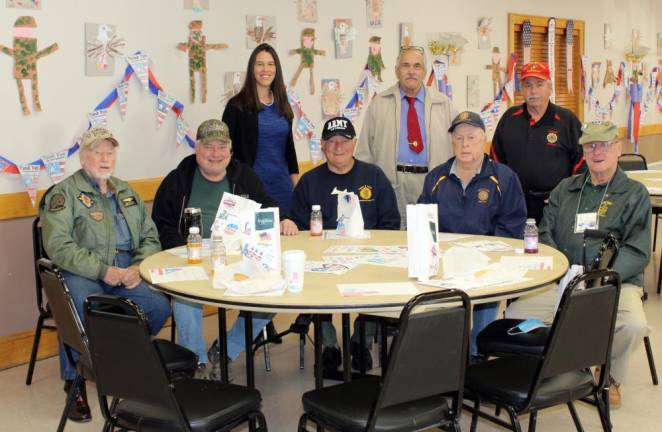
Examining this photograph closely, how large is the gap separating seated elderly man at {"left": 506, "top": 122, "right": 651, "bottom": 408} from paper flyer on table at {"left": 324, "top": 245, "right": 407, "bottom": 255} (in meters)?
0.65

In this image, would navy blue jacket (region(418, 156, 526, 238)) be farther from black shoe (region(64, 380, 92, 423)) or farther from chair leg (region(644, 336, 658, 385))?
black shoe (region(64, 380, 92, 423))

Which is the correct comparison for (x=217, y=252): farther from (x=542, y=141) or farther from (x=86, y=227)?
(x=542, y=141)

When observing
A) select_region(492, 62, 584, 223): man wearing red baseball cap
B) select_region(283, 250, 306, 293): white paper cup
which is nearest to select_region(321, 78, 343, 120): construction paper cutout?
select_region(492, 62, 584, 223): man wearing red baseball cap

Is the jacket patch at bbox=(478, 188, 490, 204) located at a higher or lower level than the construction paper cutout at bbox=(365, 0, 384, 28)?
lower

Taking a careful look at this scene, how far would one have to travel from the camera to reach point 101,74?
433cm

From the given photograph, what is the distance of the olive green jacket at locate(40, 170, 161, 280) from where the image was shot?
3.49m

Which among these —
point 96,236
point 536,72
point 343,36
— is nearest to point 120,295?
point 96,236

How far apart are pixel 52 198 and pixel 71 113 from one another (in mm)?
841

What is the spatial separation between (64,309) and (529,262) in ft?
5.44

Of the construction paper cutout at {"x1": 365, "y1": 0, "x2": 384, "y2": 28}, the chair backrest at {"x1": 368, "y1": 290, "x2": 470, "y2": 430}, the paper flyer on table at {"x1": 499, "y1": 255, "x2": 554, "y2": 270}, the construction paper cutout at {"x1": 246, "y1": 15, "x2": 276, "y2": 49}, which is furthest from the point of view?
the construction paper cutout at {"x1": 365, "y1": 0, "x2": 384, "y2": 28}

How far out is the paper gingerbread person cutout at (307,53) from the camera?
536cm

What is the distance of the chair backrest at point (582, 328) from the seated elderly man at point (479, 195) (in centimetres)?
111

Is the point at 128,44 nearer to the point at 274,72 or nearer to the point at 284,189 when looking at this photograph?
the point at 274,72

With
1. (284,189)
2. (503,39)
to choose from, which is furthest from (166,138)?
(503,39)
